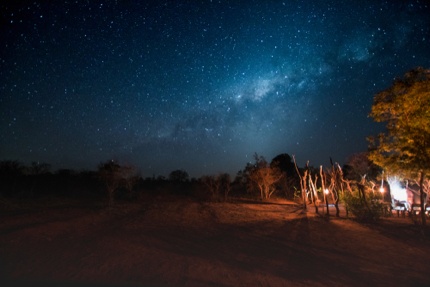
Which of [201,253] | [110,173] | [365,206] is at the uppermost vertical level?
[110,173]

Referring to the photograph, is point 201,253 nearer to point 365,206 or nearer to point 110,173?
point 365,206

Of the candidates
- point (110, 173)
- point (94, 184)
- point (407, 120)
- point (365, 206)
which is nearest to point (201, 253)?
point (407, 120)

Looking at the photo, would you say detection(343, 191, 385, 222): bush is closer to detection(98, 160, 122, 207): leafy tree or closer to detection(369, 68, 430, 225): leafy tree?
detection(369, 68, 430, 225): leafy tree

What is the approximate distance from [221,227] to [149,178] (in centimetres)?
4307

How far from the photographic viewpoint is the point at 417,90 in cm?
1457

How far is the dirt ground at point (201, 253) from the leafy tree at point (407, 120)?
145 inches

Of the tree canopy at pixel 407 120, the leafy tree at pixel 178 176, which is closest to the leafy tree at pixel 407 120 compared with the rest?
the tree canopy at pixel 407 120

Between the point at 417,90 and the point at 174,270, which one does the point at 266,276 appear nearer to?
the point at 174,270

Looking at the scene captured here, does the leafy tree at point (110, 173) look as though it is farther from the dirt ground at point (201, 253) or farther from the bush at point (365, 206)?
the bush at point (365, 206)

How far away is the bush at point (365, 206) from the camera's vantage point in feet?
70.0

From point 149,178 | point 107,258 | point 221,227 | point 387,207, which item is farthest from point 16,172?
point 387,207

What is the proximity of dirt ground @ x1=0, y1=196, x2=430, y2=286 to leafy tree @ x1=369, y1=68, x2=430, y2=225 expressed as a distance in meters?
3.67

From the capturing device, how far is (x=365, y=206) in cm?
2214

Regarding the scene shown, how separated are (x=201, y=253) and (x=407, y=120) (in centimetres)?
1128
